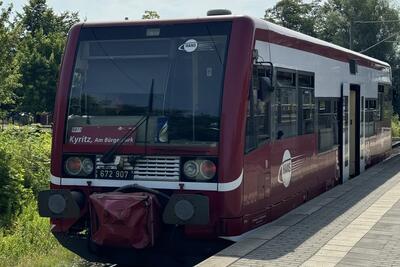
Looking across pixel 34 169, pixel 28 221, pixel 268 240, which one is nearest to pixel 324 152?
pixel 268 240

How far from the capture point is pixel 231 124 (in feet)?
23.2

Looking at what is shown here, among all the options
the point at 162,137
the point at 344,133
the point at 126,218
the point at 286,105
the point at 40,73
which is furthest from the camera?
the point at 40,73

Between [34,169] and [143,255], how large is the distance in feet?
23.4

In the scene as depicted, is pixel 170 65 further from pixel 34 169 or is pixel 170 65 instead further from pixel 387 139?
pixel 387 139

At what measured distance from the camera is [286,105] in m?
9.08

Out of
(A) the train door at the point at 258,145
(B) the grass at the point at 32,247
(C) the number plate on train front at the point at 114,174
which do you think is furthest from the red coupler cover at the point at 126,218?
(B) the grass at the point at 32,247

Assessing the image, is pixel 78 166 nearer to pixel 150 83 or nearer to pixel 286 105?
pixel 150 83

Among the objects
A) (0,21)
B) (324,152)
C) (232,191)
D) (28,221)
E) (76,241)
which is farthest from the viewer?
(0,21)

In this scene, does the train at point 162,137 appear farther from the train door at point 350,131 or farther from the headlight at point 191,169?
the train door at point 350,131

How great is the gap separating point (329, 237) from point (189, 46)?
9.33 feet

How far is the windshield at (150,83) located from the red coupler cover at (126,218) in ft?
2.58

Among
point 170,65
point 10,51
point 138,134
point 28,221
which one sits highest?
point 10,51

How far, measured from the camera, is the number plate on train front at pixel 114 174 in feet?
24.3

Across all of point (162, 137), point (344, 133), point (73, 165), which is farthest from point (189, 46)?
point (344, 133)
